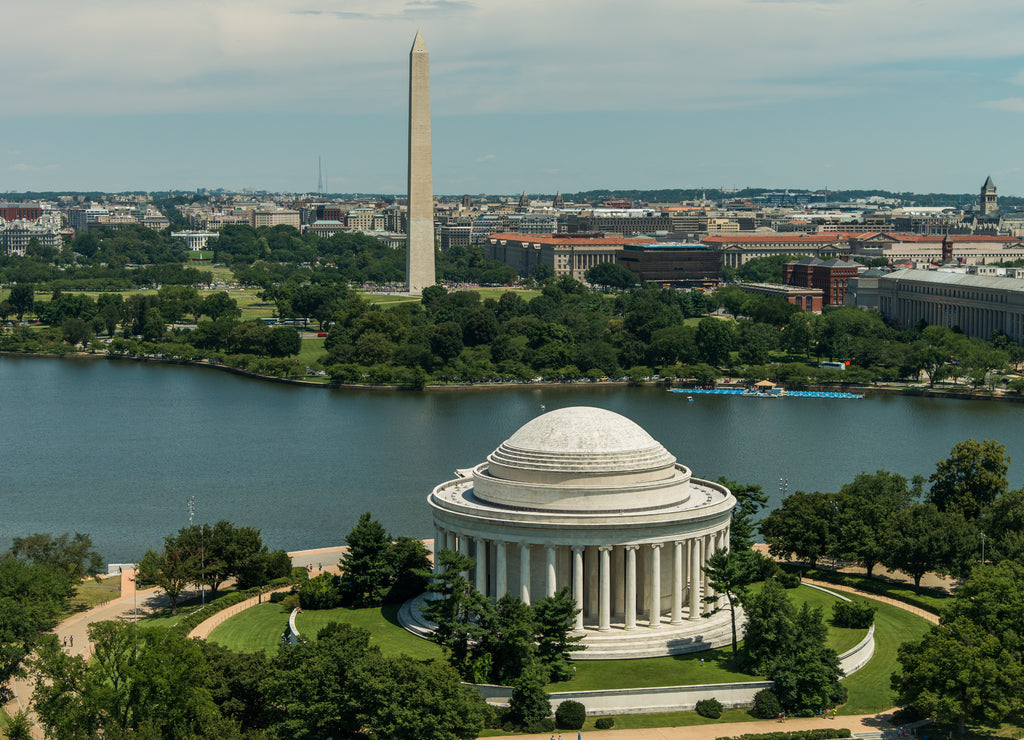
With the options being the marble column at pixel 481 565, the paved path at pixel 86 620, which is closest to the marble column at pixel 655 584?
the marble column at pixel 481 565

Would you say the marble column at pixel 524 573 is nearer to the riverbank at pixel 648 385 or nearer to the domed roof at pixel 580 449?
the domed roof at pixel 580 449

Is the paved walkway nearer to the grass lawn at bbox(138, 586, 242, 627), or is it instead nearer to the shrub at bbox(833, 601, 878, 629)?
the shrub at bbox(833, 601, 878, 629)

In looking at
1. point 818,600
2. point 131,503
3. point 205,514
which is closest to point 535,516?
point 818,600

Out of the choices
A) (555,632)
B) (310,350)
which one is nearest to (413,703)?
(555,632)

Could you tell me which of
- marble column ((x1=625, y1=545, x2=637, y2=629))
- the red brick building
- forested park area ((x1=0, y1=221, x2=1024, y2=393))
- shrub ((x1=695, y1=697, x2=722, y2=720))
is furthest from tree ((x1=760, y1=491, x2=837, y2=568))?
the red brick building

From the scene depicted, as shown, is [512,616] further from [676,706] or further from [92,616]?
[92,616]

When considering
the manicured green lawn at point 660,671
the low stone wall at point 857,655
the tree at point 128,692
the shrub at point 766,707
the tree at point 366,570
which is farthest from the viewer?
the tree at point 366,570
